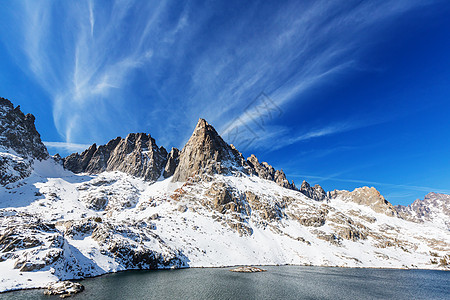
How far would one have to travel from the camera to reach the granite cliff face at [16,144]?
452 ft

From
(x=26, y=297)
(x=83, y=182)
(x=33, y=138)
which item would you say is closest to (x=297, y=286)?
(x=26, y=297)

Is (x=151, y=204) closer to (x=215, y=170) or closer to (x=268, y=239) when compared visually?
(x=215, y=170)

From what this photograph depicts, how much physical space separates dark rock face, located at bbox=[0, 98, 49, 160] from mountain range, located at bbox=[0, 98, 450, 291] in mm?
831

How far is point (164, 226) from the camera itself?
112 metres

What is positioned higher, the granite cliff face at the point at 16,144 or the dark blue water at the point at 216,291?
the granite cliff face at the point at 16,144

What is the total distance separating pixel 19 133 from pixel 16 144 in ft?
37.1

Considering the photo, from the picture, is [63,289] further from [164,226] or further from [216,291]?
[164,226]

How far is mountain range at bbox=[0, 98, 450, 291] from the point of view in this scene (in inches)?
2211

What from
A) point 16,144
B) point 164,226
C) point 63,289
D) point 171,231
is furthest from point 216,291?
point 16,144

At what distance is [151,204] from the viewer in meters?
142

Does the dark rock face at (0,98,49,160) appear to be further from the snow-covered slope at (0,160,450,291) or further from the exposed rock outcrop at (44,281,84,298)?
the exposed rock outcrop at (44,281,84,298)

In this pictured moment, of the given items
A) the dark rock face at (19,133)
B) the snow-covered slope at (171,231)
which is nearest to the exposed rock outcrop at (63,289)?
the snow-covered slope at (171,231)

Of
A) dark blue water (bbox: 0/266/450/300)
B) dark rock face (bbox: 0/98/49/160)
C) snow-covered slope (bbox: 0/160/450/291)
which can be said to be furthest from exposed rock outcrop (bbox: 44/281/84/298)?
dark rock face (bbox: 0/98/49/160)

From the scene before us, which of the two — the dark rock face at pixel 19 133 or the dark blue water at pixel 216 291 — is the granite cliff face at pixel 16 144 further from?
the dark blue water at pixel 216 291
